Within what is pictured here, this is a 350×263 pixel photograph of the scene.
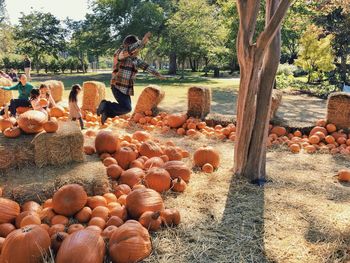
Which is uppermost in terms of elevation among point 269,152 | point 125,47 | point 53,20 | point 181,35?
point 53,20

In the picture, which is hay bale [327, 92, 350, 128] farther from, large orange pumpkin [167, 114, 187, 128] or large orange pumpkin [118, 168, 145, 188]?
large orange pumpkin [118, 168, 145, 188]

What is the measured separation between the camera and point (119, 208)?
149 inches

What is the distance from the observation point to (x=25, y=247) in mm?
2902

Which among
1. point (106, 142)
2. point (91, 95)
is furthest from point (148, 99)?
point (106, 142)

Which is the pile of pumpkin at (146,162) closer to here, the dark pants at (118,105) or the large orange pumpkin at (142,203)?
the large orange pumpkin at (142,203)

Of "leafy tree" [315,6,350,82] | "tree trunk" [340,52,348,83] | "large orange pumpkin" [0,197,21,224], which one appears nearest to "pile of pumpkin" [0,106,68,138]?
"large orange pumpkin" [0,197,21,224]

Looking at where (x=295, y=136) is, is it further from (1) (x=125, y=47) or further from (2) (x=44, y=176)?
(2) (x=44, y=176)

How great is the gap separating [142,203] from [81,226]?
2.18 feet

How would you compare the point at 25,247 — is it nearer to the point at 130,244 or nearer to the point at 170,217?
the point at 130,244

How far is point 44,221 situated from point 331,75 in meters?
20.5

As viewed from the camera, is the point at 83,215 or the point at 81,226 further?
the point at 83,215

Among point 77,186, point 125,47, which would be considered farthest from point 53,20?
point 77,186

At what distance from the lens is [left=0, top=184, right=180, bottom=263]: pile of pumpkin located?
2912mm

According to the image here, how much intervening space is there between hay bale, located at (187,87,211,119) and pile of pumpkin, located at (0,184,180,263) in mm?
5102
